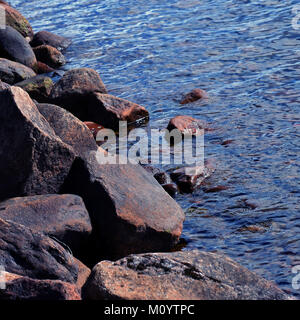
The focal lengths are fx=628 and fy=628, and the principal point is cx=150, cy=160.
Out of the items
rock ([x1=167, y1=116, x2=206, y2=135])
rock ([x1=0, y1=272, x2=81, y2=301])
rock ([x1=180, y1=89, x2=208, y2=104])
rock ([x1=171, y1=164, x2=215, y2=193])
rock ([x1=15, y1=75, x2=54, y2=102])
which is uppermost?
rock ([x1=0, y1=272, x2=81, y2=301])

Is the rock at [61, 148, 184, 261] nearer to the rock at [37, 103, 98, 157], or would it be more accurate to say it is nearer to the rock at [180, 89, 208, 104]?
the rock at [37, 103, 98, 157]

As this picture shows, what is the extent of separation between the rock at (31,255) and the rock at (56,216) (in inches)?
17.5

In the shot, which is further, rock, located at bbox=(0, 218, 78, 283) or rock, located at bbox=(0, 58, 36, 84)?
rock, located at bbox=(0, 58, 36, 84)

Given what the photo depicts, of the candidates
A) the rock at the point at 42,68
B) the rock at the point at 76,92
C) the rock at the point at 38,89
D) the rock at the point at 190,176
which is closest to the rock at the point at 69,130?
the rock at the point at 190,176

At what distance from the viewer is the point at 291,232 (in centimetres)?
578

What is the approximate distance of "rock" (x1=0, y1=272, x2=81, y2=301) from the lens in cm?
396

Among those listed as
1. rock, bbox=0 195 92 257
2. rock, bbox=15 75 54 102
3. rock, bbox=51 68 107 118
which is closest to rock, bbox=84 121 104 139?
rock, bbox=51 68 107 118

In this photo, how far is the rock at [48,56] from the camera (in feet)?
40.7

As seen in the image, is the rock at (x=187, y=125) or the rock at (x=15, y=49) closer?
the rock at (x=187, y=125)

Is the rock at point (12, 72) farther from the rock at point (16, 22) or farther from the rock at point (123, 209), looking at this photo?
the rock at point (123, 209)

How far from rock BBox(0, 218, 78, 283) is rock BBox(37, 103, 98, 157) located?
1.66 meters

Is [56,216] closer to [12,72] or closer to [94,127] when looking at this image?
[94,127]

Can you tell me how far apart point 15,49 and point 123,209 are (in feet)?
22.9

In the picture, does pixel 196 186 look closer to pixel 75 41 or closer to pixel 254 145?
pixel 254 145
